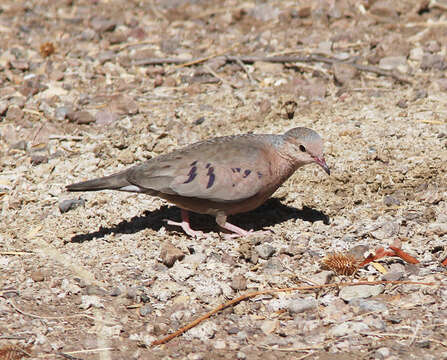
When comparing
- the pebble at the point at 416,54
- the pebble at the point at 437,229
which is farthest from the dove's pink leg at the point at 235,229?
the pebble at the point at 416,54

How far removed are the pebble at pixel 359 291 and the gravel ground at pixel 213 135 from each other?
0.04 ft

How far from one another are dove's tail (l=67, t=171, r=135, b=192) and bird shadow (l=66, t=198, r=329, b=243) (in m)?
0.34

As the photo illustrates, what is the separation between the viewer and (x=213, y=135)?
6676 mm

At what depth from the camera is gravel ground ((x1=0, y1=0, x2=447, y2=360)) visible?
4.37m

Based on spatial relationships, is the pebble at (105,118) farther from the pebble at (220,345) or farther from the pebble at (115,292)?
the pebble at (220,345)

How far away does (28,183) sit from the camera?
6227 mm

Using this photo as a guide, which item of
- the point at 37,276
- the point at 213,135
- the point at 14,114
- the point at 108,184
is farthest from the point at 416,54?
the point at 37,276

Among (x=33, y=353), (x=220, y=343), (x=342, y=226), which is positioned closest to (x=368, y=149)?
(x=342, y=226)

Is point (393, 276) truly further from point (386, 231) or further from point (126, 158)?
point (126, 158)

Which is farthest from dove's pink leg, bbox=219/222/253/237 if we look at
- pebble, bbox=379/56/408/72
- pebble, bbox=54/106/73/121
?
pebble, bbox=379/56/408/72

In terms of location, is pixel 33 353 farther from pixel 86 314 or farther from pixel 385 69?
pixel 385 69

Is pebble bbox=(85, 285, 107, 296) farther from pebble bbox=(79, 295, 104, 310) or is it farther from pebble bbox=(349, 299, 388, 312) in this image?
pebble bbox=(349, 299, 388, 312)

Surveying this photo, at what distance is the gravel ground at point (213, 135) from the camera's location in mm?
4367

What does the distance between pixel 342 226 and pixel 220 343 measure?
1.58 meters
